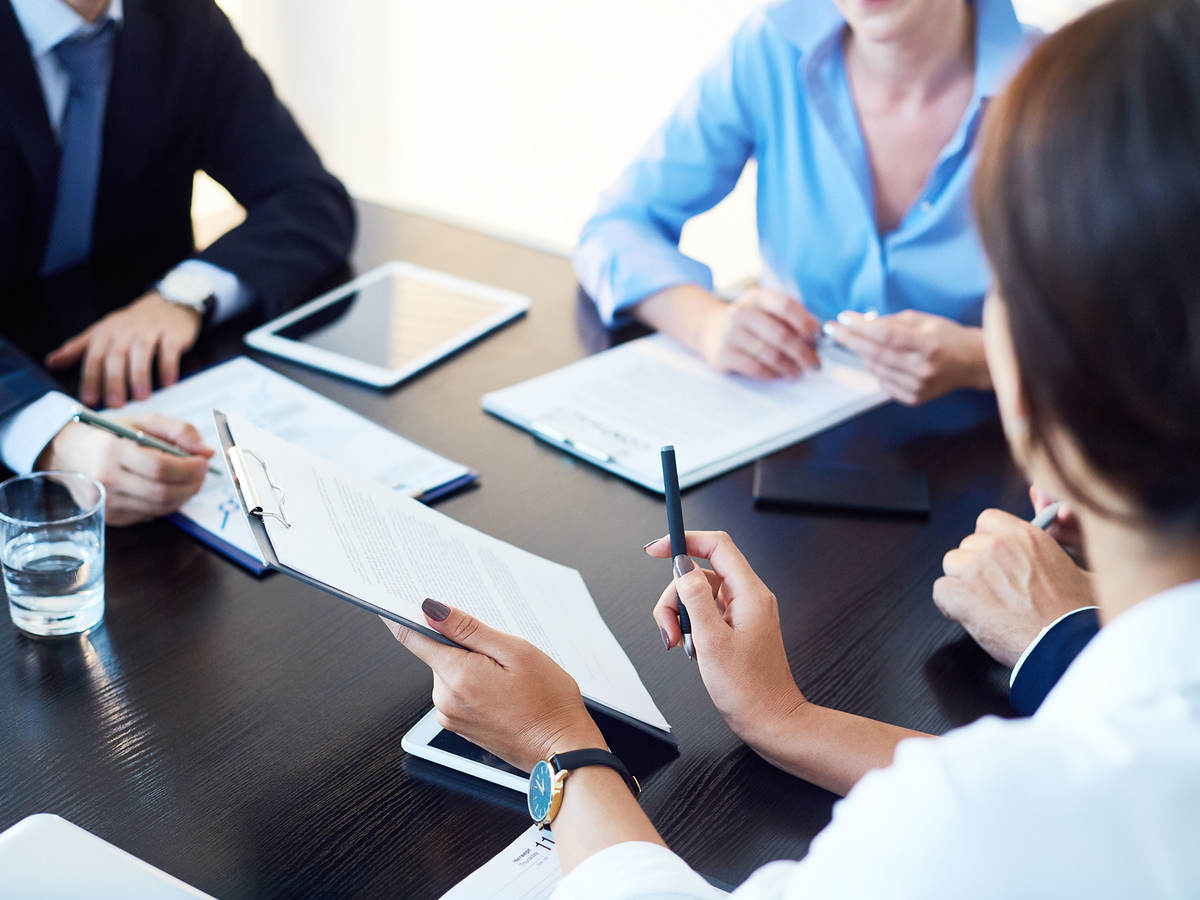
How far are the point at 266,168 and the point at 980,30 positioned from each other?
1.14 metres

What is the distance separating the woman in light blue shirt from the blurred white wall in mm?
1976

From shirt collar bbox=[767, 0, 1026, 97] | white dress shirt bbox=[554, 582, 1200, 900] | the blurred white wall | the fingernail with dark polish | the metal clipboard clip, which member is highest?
shirt collar bbox=[767, 0, 1026, 97]

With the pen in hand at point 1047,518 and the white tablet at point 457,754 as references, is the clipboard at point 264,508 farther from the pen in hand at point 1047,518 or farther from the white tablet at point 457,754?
the pen in hand at point 1047,518

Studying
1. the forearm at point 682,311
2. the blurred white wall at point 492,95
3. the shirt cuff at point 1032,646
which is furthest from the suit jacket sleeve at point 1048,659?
the blurred white wall at point 492,95

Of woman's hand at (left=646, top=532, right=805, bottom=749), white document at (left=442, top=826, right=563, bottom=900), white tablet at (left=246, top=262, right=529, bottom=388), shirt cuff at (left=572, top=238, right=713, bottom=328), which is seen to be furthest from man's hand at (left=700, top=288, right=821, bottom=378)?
white document at (left=442, top=826, right=563, bottom=900)

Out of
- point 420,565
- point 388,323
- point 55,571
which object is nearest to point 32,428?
point 55,571

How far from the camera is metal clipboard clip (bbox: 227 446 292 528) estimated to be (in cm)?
83

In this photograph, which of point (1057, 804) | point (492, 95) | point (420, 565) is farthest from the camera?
point (492, 95)

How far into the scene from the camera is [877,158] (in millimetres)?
1756

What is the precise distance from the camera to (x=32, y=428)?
1.28 metres

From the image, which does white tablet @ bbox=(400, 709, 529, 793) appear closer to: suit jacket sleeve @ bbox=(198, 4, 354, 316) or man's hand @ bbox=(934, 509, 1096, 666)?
man's hand @ bbox=(934, 509, 1096, 666)

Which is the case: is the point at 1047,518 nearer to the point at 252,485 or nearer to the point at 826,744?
the point at 826,744

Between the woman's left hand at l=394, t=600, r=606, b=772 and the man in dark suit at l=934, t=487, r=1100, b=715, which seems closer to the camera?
the woman's left hand at l=394, t=600, r=606, b=772

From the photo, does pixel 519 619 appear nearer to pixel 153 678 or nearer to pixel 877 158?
pixel 153 678
